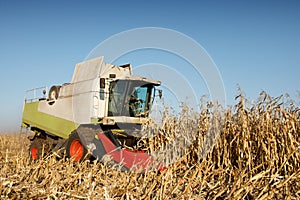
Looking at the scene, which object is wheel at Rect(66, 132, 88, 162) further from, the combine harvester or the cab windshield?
the cab windshield

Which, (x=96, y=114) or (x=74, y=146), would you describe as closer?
(x=74, y=146)

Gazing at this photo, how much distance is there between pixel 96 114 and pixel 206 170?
347cm

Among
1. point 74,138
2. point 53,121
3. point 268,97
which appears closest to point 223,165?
point 268,97

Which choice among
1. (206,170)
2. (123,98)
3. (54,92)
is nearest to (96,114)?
(123,98)

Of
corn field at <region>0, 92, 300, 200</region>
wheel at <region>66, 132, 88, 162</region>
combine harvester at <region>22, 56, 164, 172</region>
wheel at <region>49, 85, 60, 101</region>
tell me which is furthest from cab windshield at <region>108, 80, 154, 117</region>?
wheel at <region>49, 85, 60, 101</region>

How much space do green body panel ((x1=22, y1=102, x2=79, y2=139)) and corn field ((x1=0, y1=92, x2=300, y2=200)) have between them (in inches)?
108

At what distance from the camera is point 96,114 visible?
623cm

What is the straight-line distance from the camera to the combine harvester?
5.25 meters

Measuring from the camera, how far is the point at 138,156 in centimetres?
459

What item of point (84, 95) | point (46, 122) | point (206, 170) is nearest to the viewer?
point (206, 170)

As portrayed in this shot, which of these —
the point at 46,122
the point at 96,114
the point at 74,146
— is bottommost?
the point at 74,146

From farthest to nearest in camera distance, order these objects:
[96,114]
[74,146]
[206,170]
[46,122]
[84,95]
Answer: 1. [46,122]
2. [84,95]
3. [96,114]
4. [74,146]
5. [206,170]

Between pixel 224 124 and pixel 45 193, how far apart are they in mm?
2571

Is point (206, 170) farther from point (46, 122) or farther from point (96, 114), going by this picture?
point (46, 122)
